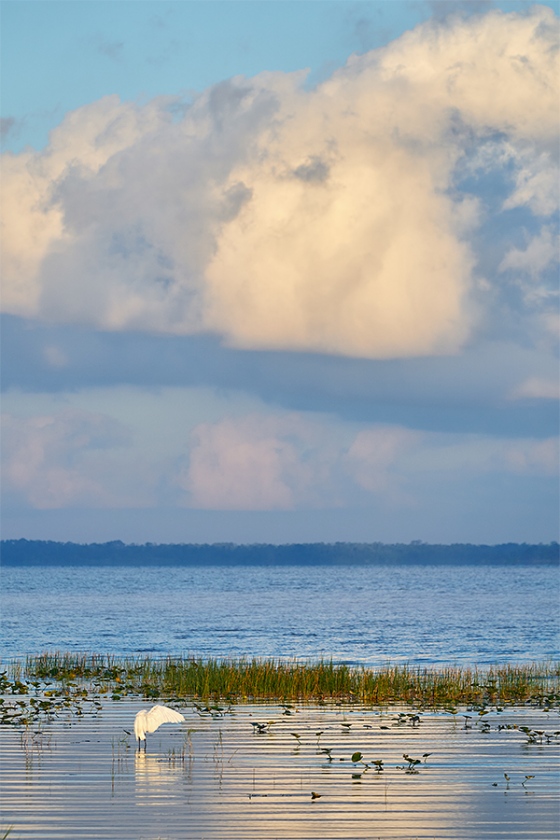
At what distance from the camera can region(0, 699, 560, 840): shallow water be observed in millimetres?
13047

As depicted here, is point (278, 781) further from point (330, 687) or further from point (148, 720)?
point (330, 687)

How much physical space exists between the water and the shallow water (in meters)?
26.9

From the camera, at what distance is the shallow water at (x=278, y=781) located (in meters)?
13.0

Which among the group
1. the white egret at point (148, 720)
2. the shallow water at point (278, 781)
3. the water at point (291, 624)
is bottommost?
the water at point (291, 624)

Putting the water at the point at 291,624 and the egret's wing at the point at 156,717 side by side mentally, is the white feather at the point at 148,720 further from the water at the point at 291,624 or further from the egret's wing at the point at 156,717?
the water at the point at 291,624

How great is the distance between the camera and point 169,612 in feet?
307

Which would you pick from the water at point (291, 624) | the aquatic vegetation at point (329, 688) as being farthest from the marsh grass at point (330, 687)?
the water at point (291, 624)

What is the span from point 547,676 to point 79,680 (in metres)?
12.1

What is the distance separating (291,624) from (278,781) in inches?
2467

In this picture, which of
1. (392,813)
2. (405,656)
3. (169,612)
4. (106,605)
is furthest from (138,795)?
(106,605)

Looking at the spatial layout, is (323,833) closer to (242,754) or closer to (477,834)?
(477,834)

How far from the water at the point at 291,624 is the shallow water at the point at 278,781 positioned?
26870 mm

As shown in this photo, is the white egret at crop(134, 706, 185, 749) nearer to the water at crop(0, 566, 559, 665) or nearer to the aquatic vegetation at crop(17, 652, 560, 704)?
the aquatic vegetation at crop(17, 652, 560, 704)

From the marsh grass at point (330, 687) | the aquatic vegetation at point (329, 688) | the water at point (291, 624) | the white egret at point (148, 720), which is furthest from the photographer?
the water at point (291, 624)
